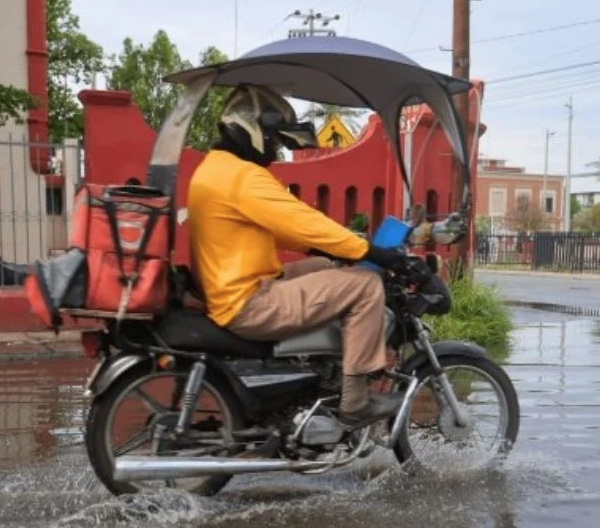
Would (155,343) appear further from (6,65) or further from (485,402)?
(6,65)

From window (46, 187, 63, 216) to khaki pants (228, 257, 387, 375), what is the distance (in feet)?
26.6

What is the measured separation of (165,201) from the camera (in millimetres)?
4559

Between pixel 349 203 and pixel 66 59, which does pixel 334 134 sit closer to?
pixel 349 203

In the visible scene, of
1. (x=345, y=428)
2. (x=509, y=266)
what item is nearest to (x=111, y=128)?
(x=345, y=428)

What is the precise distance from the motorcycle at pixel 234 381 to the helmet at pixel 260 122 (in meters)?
0.17

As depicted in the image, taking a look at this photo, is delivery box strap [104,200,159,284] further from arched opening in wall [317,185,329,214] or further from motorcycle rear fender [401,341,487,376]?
arched opening in wall [317,185,329,214]

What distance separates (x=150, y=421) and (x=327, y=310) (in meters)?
1.08

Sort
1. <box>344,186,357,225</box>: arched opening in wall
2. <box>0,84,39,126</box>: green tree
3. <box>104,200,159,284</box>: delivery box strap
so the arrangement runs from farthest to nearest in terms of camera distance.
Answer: <box>0,84,39,126</box>: green tree → <box>344,186,357,225</box>: arched opening in wall → <box>104,200,159,284</box>: delivery box strap

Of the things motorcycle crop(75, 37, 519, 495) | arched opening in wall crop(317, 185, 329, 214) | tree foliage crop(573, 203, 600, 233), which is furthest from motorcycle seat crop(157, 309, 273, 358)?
tree foliage crop(573, 203, 600, 233)

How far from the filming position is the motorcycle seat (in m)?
4.70

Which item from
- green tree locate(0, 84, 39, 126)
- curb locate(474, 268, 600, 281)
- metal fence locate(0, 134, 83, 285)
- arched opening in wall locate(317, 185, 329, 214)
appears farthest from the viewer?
curb locate(474, 268, 600, 281)

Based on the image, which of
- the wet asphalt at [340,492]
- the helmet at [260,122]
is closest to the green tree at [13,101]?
the wet asphalt at [340,492]

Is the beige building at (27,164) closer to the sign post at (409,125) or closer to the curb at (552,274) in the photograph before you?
the sign post at (409,125)

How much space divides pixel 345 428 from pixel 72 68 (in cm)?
3402
